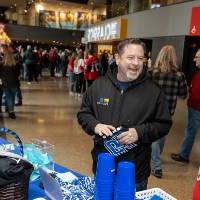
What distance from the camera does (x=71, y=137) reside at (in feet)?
21.0

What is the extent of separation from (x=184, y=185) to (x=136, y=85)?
2415mm

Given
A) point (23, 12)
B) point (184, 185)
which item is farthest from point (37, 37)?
point (184, 185)

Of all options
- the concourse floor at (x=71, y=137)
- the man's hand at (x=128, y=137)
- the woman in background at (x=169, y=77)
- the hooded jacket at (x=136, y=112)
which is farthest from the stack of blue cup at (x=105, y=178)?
the woman in background at (x=169, y=77)

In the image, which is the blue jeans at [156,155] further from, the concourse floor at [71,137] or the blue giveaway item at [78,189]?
the blue giveaway item at [78,189]

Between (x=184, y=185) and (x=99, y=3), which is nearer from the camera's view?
(x=184, y=185)

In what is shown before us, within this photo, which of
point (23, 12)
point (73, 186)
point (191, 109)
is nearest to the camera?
point (73, 186)

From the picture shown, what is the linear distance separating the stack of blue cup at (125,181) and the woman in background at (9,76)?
6.60 m

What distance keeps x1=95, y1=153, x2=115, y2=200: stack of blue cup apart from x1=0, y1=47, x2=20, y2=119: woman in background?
6.51m

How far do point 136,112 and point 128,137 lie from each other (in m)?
0.22

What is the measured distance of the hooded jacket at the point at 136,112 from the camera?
227cm

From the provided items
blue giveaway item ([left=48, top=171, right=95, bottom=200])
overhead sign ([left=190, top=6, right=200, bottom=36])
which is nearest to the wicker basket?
blue giveaway item ([left=48, top=171, right=95, bottom=200])

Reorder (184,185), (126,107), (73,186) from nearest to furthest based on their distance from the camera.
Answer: (73,186)
(126,107)
(184,185)

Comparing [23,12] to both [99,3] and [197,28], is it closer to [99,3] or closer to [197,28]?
[99,3]

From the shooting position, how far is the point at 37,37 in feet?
109
